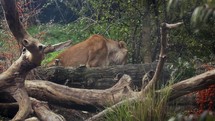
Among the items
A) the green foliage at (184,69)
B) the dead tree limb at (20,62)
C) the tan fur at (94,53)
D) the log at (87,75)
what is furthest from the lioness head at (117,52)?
the dead tree limb at (20,62)

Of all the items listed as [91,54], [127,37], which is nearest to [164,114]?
[91,54]

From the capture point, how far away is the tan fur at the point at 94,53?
991 cm

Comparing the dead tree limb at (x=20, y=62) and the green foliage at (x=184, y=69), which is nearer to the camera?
the dead tree limb at (x=20, y=62)

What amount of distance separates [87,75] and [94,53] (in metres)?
2.13

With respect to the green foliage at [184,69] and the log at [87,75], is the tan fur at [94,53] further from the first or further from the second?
the green foliage at [184,69]

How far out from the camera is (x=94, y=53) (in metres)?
10.4

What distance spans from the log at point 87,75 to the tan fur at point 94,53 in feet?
4.08

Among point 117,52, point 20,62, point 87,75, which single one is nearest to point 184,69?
point 87,75

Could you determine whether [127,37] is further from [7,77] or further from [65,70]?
[7,77]

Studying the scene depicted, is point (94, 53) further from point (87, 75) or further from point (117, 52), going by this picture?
point (87, 75)

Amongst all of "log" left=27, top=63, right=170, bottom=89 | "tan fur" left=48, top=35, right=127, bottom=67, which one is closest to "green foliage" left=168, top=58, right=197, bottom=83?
"log" left=27, top=63, right=170, bottom=89

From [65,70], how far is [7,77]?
156cm

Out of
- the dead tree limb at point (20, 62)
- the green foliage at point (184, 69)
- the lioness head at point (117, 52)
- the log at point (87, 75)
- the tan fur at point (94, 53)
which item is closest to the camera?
the dead tree limb at point (20, 62)

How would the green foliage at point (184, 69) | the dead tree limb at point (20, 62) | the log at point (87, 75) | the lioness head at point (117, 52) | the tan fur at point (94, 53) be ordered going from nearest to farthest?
the dead tree limb at point (20, 62) < the log at point (87, 75) < the green foliage at point (184, 69) < the tan fur at point (94, 53) < the lioness head at point (117, 52)
